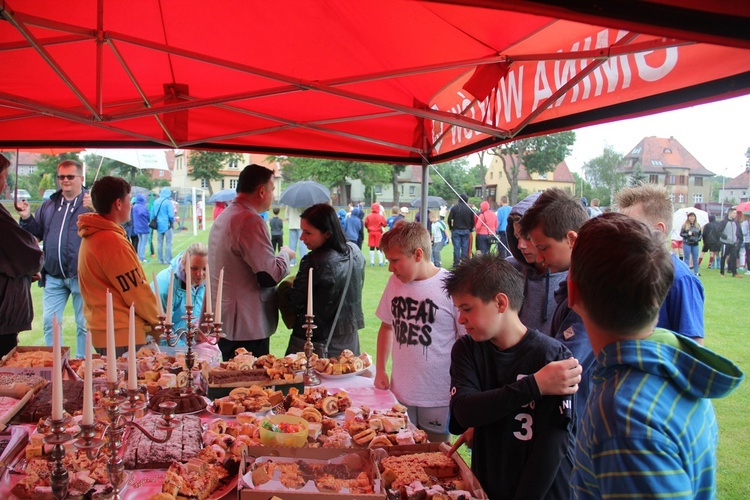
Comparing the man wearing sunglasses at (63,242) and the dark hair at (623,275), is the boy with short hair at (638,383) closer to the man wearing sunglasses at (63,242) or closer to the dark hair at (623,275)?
the dark hair at (623,275)

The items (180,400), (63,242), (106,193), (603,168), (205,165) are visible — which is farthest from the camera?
(603,168)

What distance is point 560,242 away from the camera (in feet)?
7.97

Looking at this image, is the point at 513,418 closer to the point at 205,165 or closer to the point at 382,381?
the point at 382,381

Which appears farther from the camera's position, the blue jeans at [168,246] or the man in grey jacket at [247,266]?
the blue jeans at [168,246]

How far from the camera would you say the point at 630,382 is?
1115mm

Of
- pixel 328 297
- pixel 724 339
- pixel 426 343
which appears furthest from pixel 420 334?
pixel 724 339

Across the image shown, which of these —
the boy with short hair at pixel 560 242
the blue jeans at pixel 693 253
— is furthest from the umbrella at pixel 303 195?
the boy with short hair at pixel 560 242

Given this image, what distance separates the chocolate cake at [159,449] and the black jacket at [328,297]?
182 cm

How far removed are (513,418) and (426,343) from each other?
1.02 metres

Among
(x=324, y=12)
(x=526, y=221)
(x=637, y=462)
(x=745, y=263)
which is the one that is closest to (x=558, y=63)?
(x=526, y=221)

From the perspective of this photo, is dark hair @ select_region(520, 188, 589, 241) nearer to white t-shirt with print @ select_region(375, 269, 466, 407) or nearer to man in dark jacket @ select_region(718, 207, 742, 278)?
white t-shirt with print @ select_region(375, 269, 466, 407)

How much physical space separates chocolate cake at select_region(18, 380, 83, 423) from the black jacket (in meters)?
1.55

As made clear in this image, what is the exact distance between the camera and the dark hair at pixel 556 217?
241cm

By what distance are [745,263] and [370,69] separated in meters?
18.2
